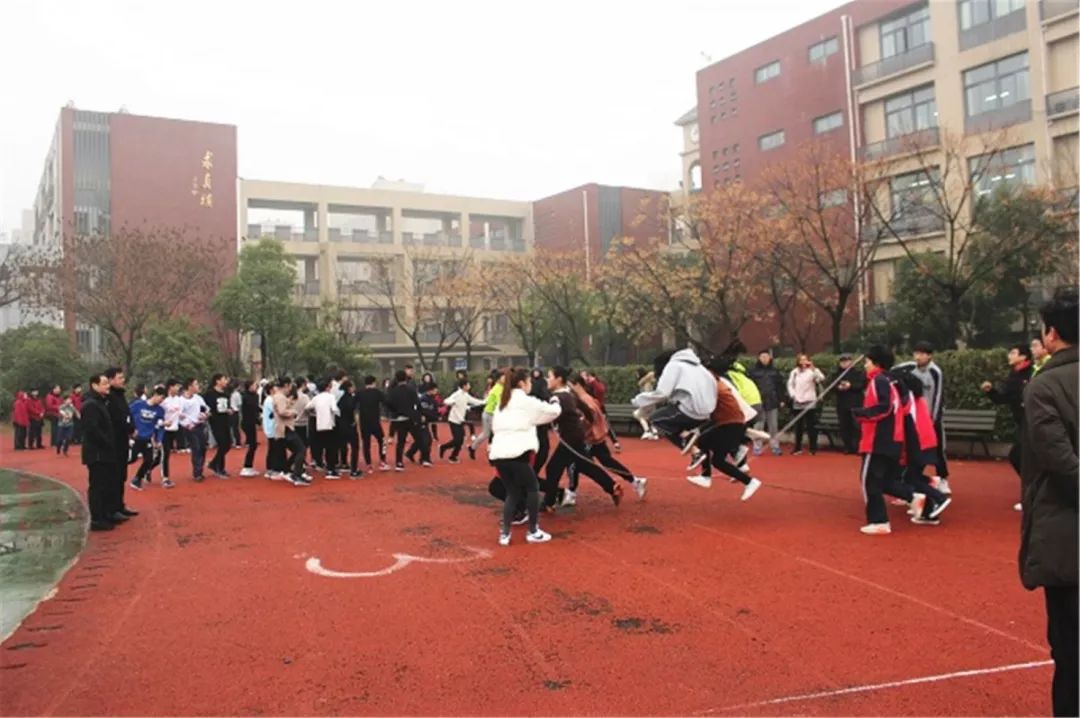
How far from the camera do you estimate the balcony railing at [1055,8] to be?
24266mm

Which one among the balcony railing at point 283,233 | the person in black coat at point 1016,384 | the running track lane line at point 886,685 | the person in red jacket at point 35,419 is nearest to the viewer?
the running track lane line at point 886,685

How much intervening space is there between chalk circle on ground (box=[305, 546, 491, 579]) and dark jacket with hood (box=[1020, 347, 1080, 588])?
184 inches

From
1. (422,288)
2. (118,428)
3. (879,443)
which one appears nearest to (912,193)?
(879,443)

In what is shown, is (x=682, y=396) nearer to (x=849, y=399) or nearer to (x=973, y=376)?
(x=849, y=399)

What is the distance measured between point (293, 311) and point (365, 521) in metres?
27.5

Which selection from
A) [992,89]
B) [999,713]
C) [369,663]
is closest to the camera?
[999,713]

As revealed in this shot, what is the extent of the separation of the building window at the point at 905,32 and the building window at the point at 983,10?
4.95 feet

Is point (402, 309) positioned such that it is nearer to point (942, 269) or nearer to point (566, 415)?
point (942, 269)

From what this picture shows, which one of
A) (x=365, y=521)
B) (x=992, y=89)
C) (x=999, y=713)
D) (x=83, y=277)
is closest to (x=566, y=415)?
(x=365, y=521)

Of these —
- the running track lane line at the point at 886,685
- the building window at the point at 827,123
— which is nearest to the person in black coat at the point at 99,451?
the running track lane line at the point at 886,685

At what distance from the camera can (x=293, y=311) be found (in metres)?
34.9

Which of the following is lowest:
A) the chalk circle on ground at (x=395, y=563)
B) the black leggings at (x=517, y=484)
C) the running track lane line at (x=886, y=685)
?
the running track lane line at (x=886, y=685)

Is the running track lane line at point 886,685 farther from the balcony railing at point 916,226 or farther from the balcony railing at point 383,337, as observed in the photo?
the balcony railing at point 383,337

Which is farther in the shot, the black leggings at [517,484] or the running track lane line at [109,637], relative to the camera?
the black leggings at [517,484]
